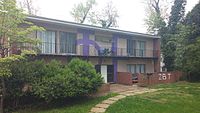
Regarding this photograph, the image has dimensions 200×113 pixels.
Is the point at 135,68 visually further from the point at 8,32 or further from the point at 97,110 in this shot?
the point at 8,32

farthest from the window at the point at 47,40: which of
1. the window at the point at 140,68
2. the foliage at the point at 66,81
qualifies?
the window at the point at 140,68

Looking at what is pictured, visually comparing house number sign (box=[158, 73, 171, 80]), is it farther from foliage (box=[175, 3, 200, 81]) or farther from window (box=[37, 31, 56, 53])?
window (box=[37, 31, 56, 53])

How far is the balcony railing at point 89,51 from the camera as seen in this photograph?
72.7 ft

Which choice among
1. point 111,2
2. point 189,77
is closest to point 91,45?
point 189,77

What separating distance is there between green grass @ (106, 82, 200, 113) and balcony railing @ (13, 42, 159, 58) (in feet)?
24.7

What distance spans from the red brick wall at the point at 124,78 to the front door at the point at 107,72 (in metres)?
0.76

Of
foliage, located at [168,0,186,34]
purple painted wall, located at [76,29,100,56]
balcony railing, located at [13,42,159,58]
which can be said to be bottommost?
balcony railing, located at [13,42,159,58]

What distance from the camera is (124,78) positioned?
2720 cm

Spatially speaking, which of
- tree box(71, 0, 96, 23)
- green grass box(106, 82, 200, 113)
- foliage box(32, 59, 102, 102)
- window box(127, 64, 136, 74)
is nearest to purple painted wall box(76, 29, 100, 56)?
window box(127, 64, 136, 74)

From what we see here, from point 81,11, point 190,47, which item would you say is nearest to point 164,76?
point 190,47

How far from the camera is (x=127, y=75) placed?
26.7 metres

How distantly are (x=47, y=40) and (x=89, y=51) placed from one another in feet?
15.9

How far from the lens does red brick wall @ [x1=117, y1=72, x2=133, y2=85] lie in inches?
1032

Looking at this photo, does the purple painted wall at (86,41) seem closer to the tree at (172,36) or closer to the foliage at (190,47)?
the foliage at (190,47)
